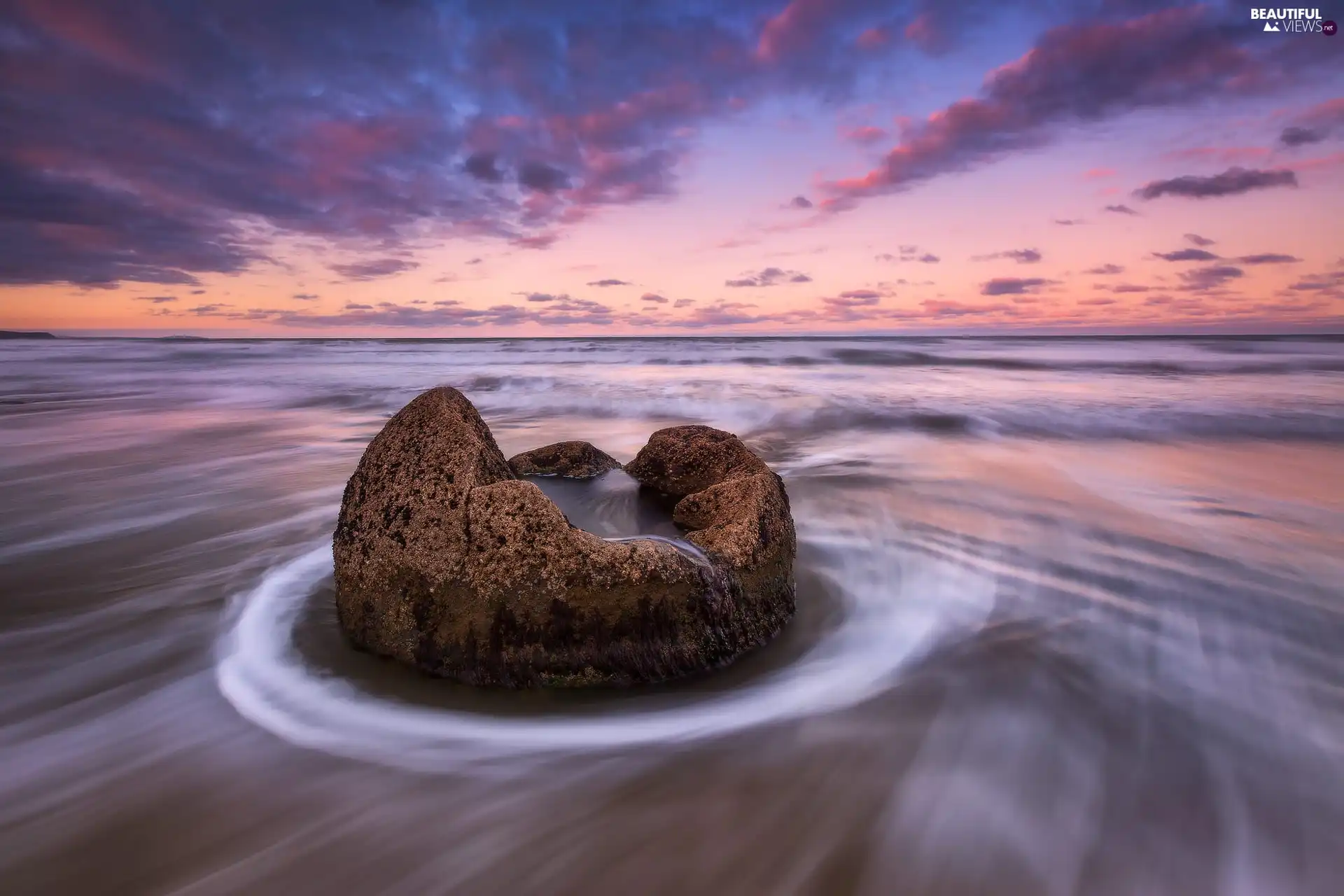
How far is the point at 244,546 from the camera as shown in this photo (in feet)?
14.8

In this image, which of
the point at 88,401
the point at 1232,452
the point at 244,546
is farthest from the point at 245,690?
the point at 88,401

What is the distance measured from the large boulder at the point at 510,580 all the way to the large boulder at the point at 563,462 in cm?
160

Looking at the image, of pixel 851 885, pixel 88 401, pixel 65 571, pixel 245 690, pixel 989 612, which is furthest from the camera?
pixel 88 401

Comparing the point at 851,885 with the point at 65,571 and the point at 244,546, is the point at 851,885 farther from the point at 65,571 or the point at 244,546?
the point at 65,571

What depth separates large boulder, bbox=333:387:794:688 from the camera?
245 cm

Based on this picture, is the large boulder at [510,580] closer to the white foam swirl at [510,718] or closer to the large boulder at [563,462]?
the white foam swirl at [510,718]

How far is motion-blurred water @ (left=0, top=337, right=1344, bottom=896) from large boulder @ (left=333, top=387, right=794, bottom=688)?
0.43 feet

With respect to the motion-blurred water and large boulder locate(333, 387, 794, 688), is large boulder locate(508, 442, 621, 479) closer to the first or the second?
the motion-blurred water

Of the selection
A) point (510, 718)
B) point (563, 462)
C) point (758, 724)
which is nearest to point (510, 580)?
point (510, 718)

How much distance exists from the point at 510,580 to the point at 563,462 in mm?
2348

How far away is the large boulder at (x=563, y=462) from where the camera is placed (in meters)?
4.71

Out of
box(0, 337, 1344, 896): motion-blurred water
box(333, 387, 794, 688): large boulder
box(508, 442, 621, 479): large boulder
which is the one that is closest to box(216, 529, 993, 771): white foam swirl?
box(0, 337, 1344, 896): motion-blurred water

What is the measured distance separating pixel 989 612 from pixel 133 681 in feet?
12.8

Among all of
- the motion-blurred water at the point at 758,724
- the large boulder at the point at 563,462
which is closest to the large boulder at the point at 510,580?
the motion-blurred water at the point at 758,724
